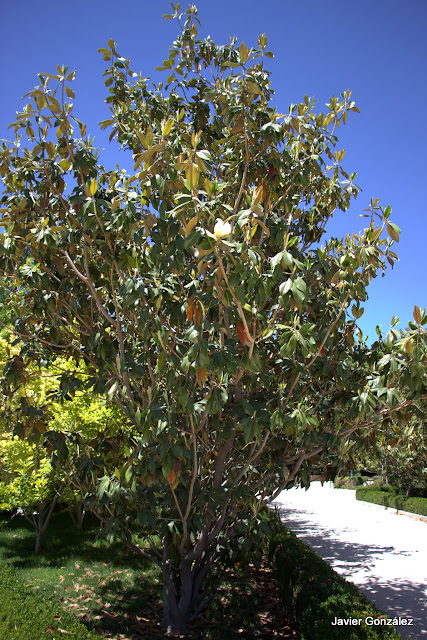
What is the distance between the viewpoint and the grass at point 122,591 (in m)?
5.44

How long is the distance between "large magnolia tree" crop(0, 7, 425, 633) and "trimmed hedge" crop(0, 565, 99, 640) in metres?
0.90

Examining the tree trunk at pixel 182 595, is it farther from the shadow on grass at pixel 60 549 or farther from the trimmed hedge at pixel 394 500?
the trimmed hedge at pixel 394 500

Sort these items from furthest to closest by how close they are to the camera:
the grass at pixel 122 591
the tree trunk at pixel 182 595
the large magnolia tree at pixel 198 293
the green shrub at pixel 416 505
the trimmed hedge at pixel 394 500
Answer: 1. the trimmed hedge at pixel 394 500
2. the green shrub at pixel 416 505
3. the grass at pixel 122 591
4. the tree trunk at pixel 182 595
5. the large magnolia tree at pixel 198 293

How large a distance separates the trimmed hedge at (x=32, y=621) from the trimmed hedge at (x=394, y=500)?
1721cm

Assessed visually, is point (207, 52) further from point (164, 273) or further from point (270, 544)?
point (270, 544)

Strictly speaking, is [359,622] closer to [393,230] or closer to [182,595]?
[182,595]

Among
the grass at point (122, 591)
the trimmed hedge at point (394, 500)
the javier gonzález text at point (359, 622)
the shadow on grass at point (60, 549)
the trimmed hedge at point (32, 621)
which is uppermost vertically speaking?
the javier gonzález text at point (359, 622)

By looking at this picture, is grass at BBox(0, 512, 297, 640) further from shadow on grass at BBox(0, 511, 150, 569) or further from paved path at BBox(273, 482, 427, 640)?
paved path at BBox(273, 482, 427, 640)

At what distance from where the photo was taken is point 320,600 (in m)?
4.86

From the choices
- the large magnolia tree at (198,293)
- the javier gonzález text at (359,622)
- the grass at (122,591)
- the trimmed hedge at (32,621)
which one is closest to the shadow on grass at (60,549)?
the grass at (122,591)

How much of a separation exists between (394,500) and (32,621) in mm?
19586

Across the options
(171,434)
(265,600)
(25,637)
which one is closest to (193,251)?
(171,434)

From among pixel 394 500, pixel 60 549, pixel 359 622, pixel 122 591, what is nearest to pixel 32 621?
pixel 359 622

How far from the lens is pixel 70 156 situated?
415 centimetres
